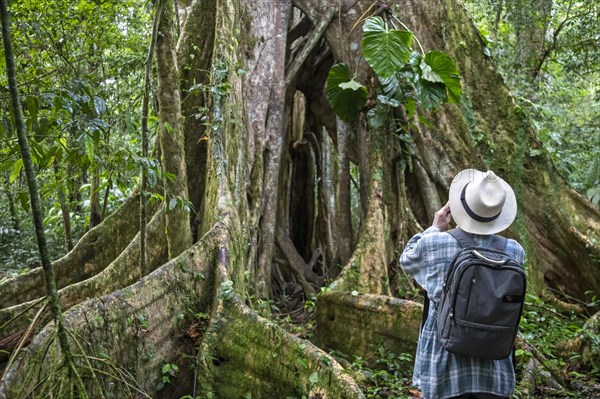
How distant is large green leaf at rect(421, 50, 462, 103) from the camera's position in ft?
21.4

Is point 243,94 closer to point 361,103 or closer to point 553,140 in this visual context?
point 361,103

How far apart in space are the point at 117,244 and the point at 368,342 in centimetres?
284

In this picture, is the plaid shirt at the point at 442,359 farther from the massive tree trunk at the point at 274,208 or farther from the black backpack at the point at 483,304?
the massive tree trunk at the point at 274,208

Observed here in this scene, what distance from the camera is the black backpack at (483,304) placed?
2.69 metres

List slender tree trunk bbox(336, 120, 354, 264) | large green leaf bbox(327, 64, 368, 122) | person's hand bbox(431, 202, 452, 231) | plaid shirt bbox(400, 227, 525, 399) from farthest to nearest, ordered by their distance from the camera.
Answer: slender tree trunk bbox(336, 120, 354, 264), large green leaf bbox(327, 64, 368, 122), person's hand bbox(431, 202, 452, 231), plaid shirt bbox(400, 227, 525, 399)

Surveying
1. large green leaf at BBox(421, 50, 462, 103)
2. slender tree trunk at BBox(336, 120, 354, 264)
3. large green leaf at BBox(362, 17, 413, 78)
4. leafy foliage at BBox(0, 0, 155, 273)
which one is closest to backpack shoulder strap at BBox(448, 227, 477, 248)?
leafy foliage at BBox(0, 0, 155, 273)

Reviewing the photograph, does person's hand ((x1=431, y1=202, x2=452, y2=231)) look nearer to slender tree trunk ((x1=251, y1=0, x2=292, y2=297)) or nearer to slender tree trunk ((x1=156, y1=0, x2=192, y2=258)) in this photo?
slender tree trunk ((x1=156, y1=0, x2=192, y2=258))

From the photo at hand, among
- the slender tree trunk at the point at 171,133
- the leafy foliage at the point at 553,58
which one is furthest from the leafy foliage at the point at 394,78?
the leafy foliage at the point at 553,58

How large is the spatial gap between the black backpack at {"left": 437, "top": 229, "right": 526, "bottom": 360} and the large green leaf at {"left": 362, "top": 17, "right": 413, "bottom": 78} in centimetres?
388

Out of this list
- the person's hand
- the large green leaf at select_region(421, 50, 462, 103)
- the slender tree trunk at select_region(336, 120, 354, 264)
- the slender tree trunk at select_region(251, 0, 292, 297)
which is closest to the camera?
the person's hand

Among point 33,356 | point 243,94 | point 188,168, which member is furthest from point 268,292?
point 33,356

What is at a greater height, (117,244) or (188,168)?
(188,168)

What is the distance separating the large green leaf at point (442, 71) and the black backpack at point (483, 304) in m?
4.05

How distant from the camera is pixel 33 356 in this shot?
3.04m
